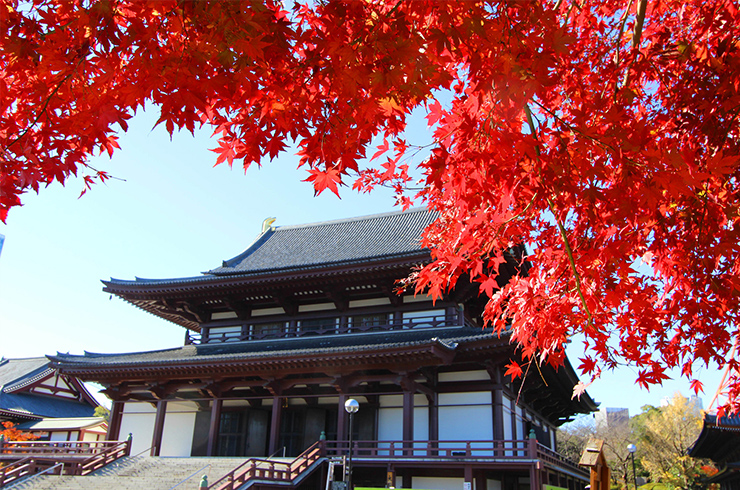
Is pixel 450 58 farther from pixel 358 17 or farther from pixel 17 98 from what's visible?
pixel 17 98

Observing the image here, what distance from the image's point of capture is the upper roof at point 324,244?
1712 centimetres

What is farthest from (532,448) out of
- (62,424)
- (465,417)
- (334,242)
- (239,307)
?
(62,424)

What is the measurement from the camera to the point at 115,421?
1642 centimetres

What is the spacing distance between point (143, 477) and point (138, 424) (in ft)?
13.6

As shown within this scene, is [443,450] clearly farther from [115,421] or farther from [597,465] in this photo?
[115,421]

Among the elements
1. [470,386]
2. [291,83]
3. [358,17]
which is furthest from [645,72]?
[470,386]

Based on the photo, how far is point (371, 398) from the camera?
14367 millimetres

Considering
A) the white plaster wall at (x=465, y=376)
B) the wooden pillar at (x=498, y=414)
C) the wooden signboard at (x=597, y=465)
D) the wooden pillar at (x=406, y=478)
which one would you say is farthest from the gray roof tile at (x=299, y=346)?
the wooden signboard at (x=597, y=465)

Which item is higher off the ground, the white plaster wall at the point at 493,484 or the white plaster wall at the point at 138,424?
the white plaster wall at the point at 138,424

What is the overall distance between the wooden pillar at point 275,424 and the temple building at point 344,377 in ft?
0.10

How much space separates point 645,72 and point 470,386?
32.7ft

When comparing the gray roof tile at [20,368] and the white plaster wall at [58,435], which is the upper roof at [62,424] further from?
the gray roof tile at [20,368]

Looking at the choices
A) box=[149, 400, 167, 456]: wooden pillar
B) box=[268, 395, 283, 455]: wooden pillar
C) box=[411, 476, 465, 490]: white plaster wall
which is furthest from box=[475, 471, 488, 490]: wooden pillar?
box=[149, 400, 167, 456]: wooden pillar

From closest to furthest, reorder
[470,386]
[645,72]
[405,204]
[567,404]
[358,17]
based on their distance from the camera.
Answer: [358,17], [645,72], [405,204], [470,386], [567,404]
